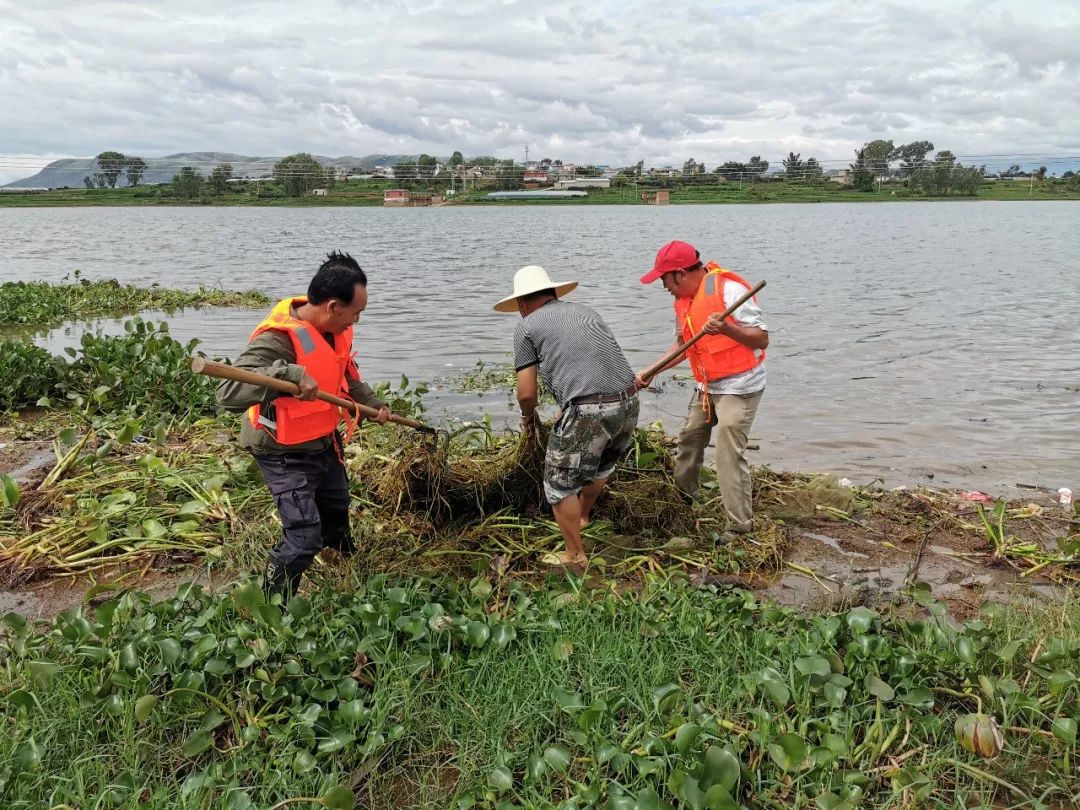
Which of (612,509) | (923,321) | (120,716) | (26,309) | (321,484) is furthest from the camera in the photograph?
(923,321)

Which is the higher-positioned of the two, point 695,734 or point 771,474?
point 695,734

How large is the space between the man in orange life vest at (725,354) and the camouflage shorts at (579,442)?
0.41 meters

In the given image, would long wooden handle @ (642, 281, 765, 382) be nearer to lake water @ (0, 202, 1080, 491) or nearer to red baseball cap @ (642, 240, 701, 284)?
red baseball cap @ (642, 240, 701, 284)

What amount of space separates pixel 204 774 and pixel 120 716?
0.50 m

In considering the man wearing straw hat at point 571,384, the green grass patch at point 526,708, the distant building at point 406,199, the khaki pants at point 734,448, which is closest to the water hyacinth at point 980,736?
the green grass patch at point 526,708

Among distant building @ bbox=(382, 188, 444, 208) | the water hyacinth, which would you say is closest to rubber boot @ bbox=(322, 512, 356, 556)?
the water hyacinth

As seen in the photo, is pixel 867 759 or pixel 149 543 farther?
pixel 149 543

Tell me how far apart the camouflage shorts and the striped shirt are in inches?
3.6

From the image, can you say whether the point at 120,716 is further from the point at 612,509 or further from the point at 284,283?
the point at 284,283

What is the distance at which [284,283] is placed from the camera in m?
21.1

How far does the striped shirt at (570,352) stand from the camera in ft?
14.2

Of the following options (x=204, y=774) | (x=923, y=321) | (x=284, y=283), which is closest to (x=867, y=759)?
(x=204, y=774)

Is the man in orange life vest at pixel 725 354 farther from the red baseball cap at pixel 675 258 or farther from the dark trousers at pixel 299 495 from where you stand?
the dark trousers at pixel 299 495

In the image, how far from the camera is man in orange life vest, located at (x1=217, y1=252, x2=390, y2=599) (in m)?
3.62
